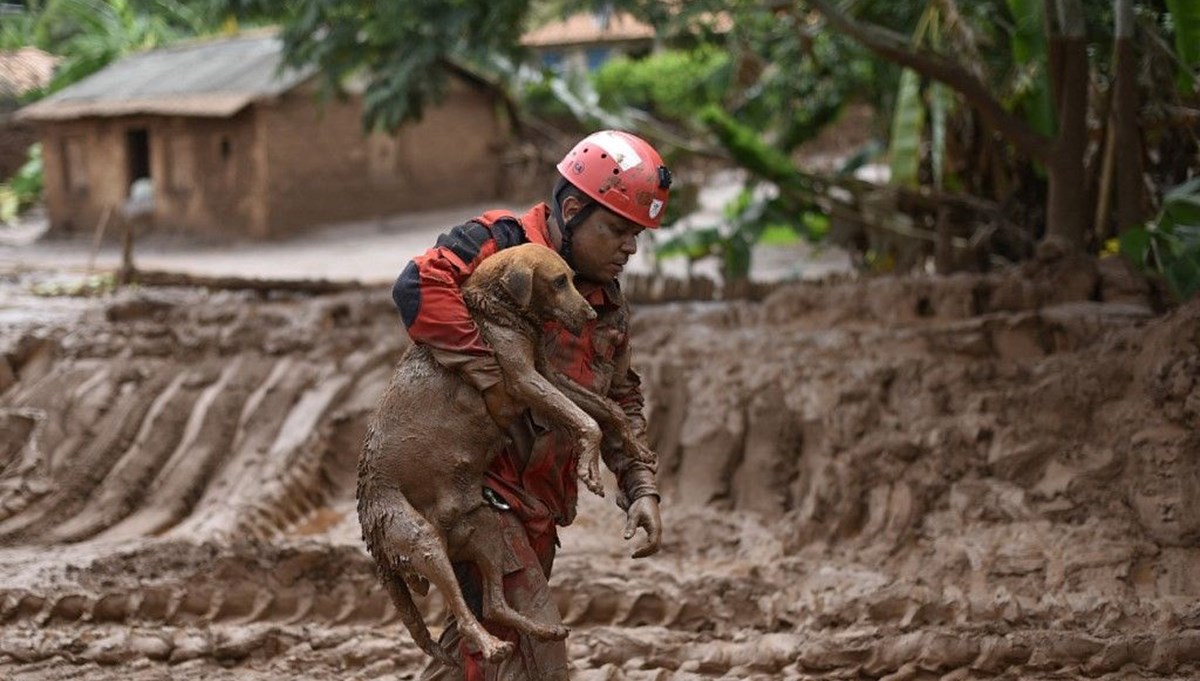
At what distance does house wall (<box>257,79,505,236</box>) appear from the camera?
17500 mm

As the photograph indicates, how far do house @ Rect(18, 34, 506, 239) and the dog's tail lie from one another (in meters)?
13.6

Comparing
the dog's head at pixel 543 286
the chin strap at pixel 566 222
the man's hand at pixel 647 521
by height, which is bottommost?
the man's hand at pixel 647 521

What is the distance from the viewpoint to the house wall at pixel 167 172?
17.6 meters

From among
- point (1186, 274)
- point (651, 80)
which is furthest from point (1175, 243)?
point (651, 80)

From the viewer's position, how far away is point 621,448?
134 inches

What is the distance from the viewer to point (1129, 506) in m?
5.22

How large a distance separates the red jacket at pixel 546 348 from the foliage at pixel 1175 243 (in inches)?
150

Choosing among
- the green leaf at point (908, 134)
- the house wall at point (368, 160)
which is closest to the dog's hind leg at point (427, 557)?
the green leaf at point (908, 134)

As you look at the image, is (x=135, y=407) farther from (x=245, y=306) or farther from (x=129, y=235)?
(x=129, y=235)

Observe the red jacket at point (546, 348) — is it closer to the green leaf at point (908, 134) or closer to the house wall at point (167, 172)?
the green leaf at point (908, 134)

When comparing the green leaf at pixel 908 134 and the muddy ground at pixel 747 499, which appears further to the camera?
the green leaf at pixel 908 134

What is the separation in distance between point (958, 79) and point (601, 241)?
521 centimetres

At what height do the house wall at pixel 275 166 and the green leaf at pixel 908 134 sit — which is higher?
the green leaf at pixel 908 134

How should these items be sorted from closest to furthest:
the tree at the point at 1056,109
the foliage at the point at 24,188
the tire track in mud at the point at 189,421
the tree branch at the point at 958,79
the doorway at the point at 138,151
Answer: the tire track in mud at the point at 189,421 → the tree at the point at 1056,109 → the tree branch at the point at 958,79 → the doorway at the point at 138,151 → the foliage at the point at 24,188
